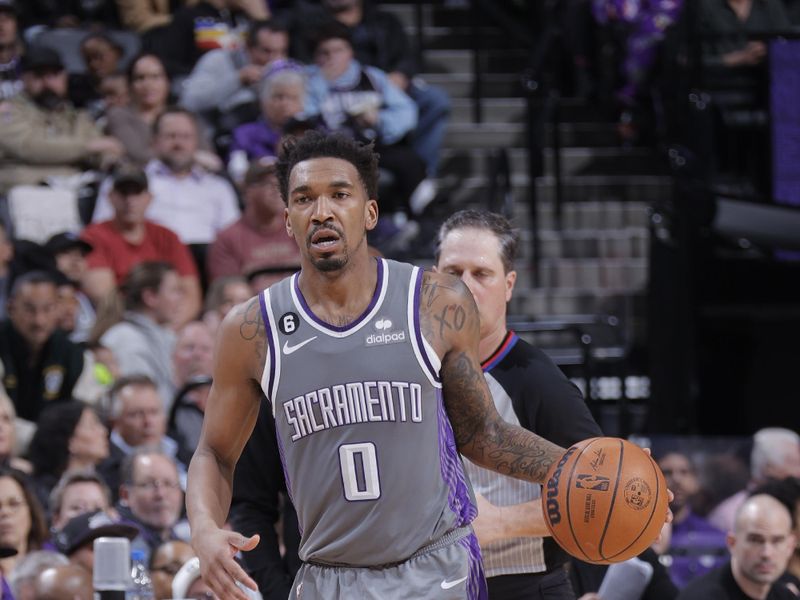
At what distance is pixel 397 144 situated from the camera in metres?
12.3

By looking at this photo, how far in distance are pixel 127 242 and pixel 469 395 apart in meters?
6.75

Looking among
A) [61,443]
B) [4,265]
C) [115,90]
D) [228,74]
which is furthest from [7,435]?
[228,74]

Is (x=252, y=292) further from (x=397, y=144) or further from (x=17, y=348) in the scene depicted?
(x=397, y=144)

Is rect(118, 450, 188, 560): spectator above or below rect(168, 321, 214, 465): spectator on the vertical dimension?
below

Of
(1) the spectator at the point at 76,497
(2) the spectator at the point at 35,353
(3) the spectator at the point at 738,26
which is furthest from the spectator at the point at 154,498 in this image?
(3) the spectator at the point at 738,26

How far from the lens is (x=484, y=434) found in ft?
14.0

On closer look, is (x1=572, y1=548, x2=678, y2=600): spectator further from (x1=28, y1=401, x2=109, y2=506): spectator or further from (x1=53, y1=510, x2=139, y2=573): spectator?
(x1=28, y1=401, x2=109, y2=506): spectator

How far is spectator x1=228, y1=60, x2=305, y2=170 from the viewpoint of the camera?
11.4 meters

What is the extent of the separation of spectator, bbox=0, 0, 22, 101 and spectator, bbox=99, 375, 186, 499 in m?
4.14

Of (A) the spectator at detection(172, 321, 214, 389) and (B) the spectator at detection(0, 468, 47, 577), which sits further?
(A) the spectator at detection(172, 321, 214, 389)

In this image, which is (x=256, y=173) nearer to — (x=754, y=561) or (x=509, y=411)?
(x=754, y=561)

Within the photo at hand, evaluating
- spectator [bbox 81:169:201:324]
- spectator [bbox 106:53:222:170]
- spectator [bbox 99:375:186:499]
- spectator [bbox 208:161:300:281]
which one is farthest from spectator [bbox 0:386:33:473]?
spectator [bbox 106:53:222:170]

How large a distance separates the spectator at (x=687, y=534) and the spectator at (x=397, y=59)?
424 cm

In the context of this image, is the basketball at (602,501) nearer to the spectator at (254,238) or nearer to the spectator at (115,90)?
the spectator at (254,238)
